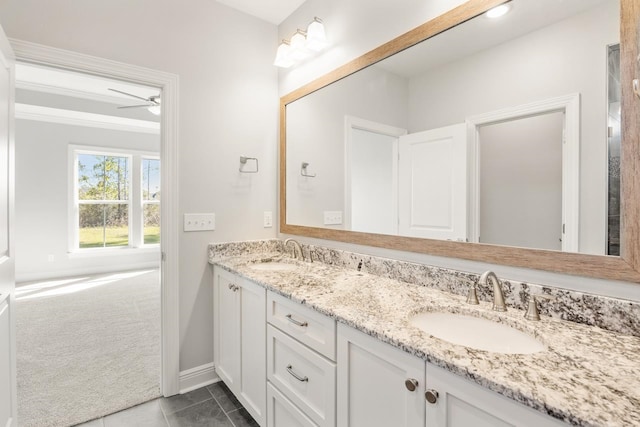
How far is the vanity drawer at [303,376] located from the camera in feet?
3.92

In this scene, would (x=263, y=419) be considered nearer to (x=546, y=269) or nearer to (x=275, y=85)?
(x=546, y=269)

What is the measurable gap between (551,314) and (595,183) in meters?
0.45

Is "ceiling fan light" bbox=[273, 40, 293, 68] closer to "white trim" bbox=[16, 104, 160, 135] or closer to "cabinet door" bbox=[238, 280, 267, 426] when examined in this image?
"cabinet door" bbox=[238, 280, 267, 426]

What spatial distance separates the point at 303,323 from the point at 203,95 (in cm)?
169

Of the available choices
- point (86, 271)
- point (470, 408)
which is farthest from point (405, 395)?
point (86, 271)

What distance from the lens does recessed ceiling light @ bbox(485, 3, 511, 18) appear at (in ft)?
3.97

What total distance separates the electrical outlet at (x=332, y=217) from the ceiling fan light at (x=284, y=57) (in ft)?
3.66

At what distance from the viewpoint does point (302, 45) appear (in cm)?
214

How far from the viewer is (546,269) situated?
3.61 feet

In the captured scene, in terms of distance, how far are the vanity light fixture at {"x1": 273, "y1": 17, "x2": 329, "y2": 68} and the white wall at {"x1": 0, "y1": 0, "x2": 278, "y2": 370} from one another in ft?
0.81

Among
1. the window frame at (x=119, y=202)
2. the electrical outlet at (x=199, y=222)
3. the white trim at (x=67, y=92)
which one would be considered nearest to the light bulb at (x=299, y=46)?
the electrical outlet at (x=199, y=222)

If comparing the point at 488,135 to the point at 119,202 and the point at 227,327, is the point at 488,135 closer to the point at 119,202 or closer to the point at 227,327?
the point at 227,327

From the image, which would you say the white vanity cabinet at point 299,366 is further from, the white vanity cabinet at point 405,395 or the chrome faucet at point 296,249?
the chrome faucet at point 296,249

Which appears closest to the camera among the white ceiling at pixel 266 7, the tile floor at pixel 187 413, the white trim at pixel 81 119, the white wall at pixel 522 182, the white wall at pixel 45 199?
the white wall at pixel 522 182
